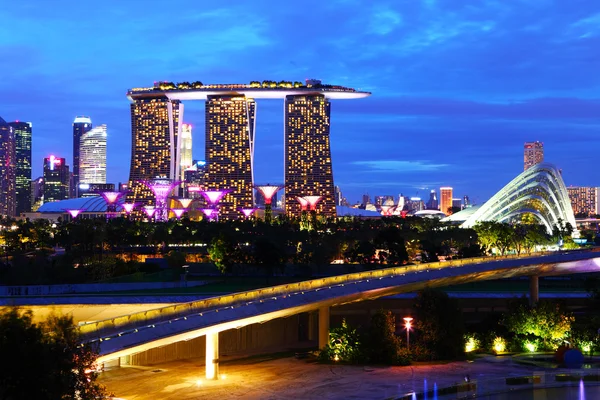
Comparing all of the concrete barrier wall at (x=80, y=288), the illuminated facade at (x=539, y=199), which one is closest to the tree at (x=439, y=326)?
the concrete barrier wall at (x=80, y=288)

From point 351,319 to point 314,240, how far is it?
56.3m

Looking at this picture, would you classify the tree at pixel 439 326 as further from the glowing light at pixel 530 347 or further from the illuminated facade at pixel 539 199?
the illuminated facade at pixel 539 199

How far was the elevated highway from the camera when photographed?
101 feet

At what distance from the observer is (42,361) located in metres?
24.8

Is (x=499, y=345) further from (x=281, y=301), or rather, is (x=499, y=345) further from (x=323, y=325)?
(x=281, y=301)

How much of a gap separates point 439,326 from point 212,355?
542 inches

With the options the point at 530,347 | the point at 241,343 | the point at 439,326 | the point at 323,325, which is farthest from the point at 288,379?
the point at 530,347

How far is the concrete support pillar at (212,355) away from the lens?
38497 mm

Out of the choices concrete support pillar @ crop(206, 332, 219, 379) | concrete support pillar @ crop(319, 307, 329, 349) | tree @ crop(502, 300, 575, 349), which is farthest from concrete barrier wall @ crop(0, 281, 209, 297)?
tree @ crop(502, 300, 575, 349)

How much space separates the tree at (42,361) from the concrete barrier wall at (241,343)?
17947mm

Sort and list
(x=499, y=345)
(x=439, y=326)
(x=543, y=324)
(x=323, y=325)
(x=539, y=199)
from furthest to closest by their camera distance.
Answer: (x=539, y=199) → (x=543, y=324) → (x=499, y=345) → (x=323, y=325) → (x=439, y=326)

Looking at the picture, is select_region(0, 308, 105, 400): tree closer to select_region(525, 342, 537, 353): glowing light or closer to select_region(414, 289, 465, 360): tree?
select_region(414, 289, 465, 360): tree

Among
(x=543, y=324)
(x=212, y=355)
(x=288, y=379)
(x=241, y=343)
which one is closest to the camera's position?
(x=212, y=355)

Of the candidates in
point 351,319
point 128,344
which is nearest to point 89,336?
point 128,344
